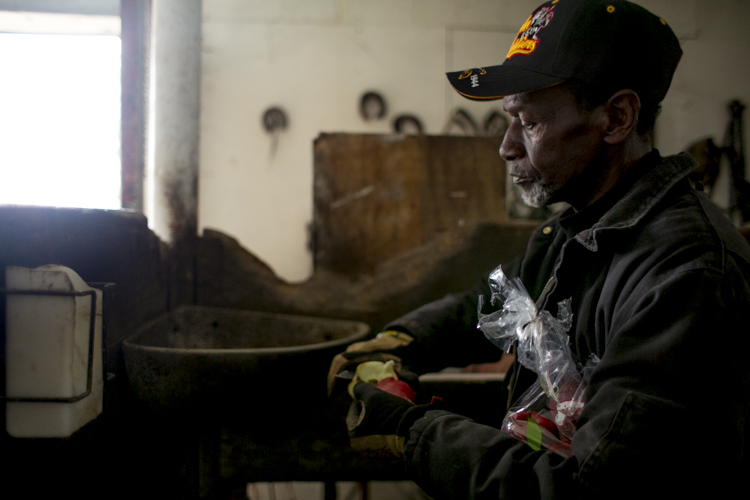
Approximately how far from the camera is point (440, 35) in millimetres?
3479

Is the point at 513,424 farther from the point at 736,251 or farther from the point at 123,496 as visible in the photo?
the point at 123,496

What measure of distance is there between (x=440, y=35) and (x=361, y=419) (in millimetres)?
3270

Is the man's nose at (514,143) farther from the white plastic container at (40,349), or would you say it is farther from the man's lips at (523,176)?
the white plastic container at (40,349)

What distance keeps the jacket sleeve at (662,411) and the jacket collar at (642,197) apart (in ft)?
0.54

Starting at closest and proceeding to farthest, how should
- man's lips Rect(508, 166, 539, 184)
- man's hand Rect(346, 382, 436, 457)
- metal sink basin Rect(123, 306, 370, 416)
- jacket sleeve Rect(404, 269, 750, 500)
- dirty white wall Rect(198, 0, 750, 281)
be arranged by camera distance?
jacket sleeve Rect(404, 269, 750, 500), man's hand Rect(346, 382, 436, 457), man's lips Rect(508, 166, 539, 184), metal sink basin Rect(123, 306, 370, 416), dirty white wall Rect(198, 0, 750, 281)

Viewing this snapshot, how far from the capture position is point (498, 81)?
101 centimetres

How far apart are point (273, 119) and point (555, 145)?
282cm

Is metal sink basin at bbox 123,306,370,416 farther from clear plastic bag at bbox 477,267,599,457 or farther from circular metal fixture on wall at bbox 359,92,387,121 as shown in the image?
circular metal fixture on wall at bbox 359,92,387,121

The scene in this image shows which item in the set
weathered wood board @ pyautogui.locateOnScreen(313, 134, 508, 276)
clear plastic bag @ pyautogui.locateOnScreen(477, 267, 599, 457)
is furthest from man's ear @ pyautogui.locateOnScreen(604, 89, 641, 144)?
weathered wood board @ pyautogui.locateOnScreen(313, 134, 508, 276)

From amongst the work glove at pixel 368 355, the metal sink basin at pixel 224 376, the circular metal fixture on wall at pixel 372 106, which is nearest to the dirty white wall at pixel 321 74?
the circular metal fixture on wall at pixel 372 106

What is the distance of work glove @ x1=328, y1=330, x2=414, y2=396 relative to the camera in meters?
1.20

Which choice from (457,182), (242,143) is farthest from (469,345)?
(242,143)

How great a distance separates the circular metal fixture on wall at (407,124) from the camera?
346cm

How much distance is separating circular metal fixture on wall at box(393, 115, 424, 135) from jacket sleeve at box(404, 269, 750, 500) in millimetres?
2922
